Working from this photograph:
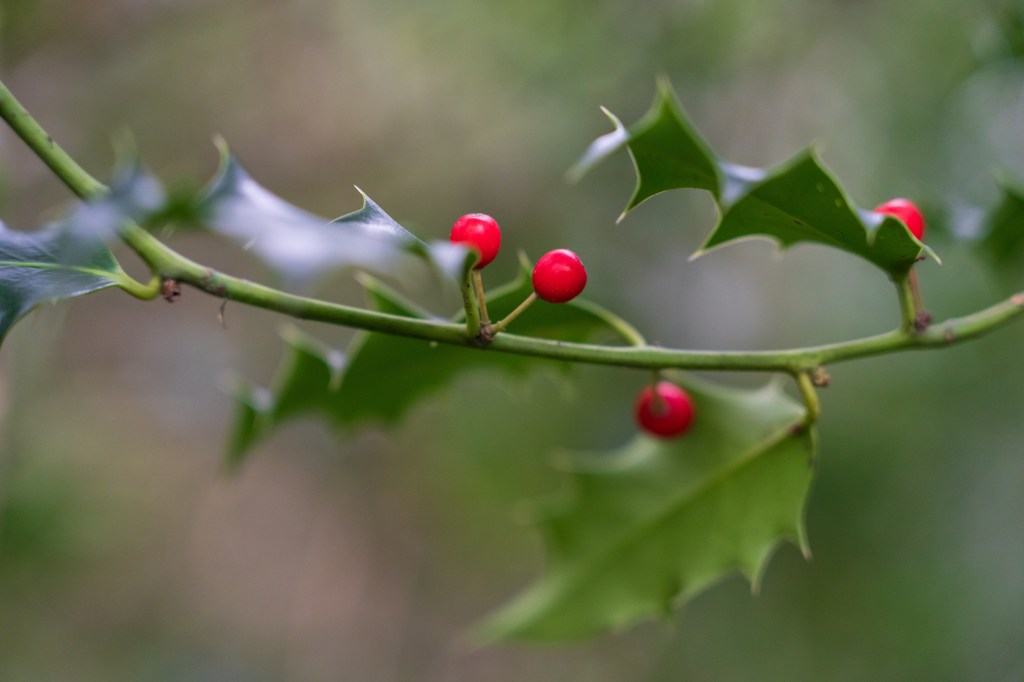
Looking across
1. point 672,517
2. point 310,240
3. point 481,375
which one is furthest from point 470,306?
point 481,375

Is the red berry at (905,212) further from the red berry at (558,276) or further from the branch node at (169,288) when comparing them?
the branch node at (169,288)

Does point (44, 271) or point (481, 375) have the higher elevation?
point (44, 271)

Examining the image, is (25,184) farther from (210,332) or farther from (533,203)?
(533,203)

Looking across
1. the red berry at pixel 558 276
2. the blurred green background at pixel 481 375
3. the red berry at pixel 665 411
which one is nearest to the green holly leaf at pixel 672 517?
the red berry at pixel 665 411

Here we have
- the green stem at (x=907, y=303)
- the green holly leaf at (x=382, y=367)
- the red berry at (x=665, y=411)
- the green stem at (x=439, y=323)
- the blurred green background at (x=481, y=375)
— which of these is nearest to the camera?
the green stem at (x=439, y=323)

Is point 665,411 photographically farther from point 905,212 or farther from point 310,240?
point 310,240
